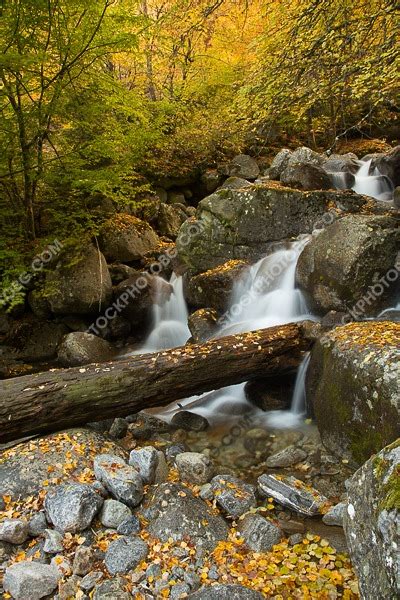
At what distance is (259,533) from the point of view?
3441 millimetres

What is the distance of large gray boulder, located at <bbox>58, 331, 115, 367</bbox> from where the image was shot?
323 inches

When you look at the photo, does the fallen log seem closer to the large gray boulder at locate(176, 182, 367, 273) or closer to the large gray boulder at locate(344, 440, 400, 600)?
the large gray boulder at locate(344, 440, 400, 600)

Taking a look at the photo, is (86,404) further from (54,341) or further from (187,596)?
(54,341)

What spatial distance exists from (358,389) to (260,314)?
3.74 meters

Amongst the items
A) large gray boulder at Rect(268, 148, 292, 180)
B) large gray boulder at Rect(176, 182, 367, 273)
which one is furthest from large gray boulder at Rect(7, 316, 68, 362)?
large gray boulder at Rect(268, 148, 292, 180)

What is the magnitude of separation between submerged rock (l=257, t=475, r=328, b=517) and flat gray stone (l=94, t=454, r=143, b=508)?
4.18ft

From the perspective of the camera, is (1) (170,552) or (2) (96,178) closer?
(1) (170,552)

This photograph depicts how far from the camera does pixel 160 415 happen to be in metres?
6.22

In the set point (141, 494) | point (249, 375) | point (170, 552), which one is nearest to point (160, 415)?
point (249, 375)

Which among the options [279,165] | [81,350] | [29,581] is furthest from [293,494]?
A: [279,165]

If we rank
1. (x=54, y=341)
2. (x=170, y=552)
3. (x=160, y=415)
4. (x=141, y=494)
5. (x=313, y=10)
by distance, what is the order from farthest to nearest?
(x=54, y=341)
(x=160, y=415)
(x=313, y=10)
(x=141, y=494)
(x=170, y=552)

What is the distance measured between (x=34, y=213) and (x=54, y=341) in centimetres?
312

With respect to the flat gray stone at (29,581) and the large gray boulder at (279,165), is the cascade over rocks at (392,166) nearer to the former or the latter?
the large gray boulder at (279,165)

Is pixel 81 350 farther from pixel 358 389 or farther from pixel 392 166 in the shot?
pixel 392 166
